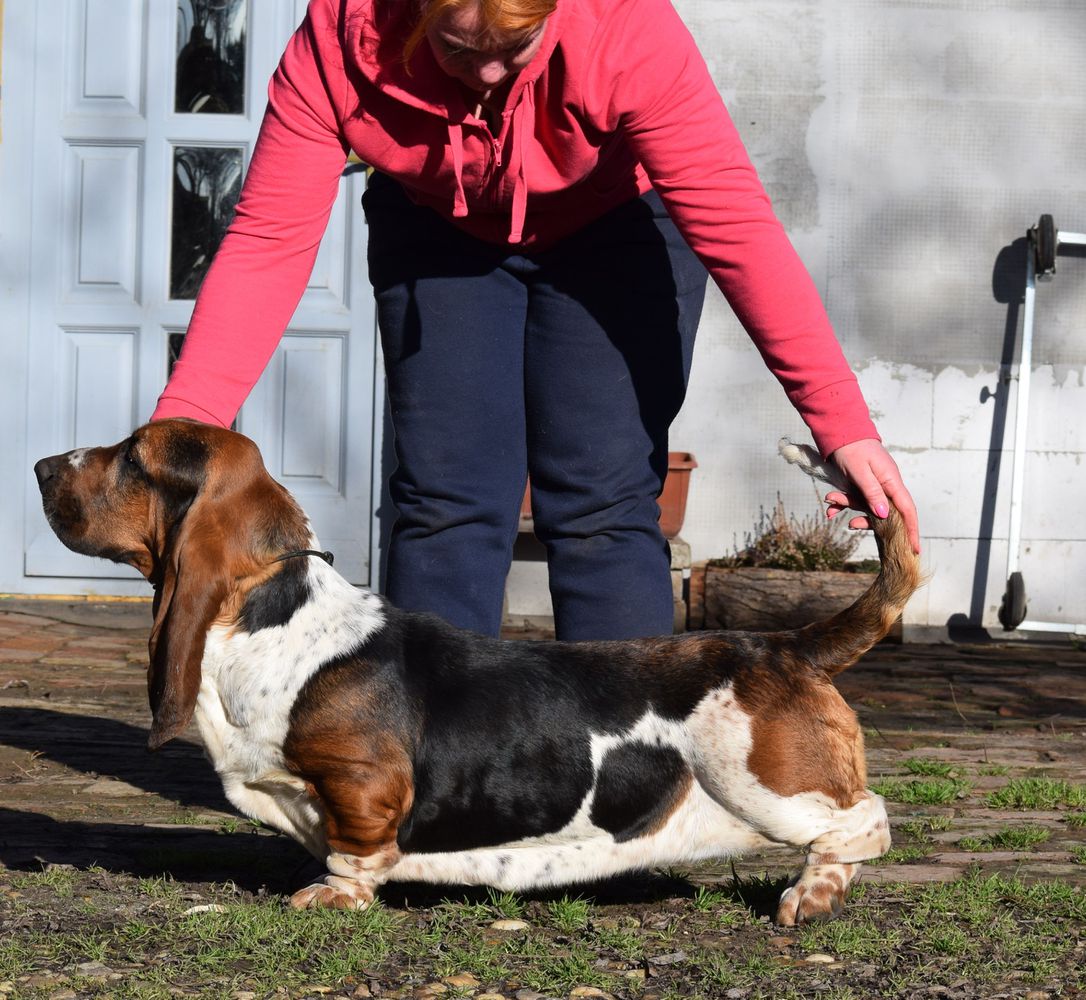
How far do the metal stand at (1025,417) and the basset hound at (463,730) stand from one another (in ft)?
13.9

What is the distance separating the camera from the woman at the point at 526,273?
291 cm

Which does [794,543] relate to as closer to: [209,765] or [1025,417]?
[1025,417]

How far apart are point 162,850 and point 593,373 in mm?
1511

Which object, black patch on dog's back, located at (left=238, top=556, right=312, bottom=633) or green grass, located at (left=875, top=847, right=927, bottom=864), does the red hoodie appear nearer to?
black patch on dog's back, located at (left=238, top=556, right=312, bottom=633)

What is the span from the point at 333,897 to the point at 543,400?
4.20ft

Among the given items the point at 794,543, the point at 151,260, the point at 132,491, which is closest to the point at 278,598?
the point at 132,491

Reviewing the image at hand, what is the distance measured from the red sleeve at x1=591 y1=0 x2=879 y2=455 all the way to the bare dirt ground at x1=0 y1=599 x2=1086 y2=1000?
104 centimetres

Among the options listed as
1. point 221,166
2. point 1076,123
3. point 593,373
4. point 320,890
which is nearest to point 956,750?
point 593,373

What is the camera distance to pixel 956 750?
460cm

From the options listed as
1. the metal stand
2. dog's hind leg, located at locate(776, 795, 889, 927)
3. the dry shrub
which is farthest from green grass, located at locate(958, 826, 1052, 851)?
the metal stand

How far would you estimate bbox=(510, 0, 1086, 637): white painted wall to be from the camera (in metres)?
6.90

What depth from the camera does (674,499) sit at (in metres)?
6.70

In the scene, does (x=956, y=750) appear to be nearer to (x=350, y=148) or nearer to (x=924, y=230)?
(x=350, y=148)

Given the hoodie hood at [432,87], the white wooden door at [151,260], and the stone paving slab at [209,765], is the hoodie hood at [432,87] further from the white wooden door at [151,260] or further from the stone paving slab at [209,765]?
the white wooden door at [151,260]
